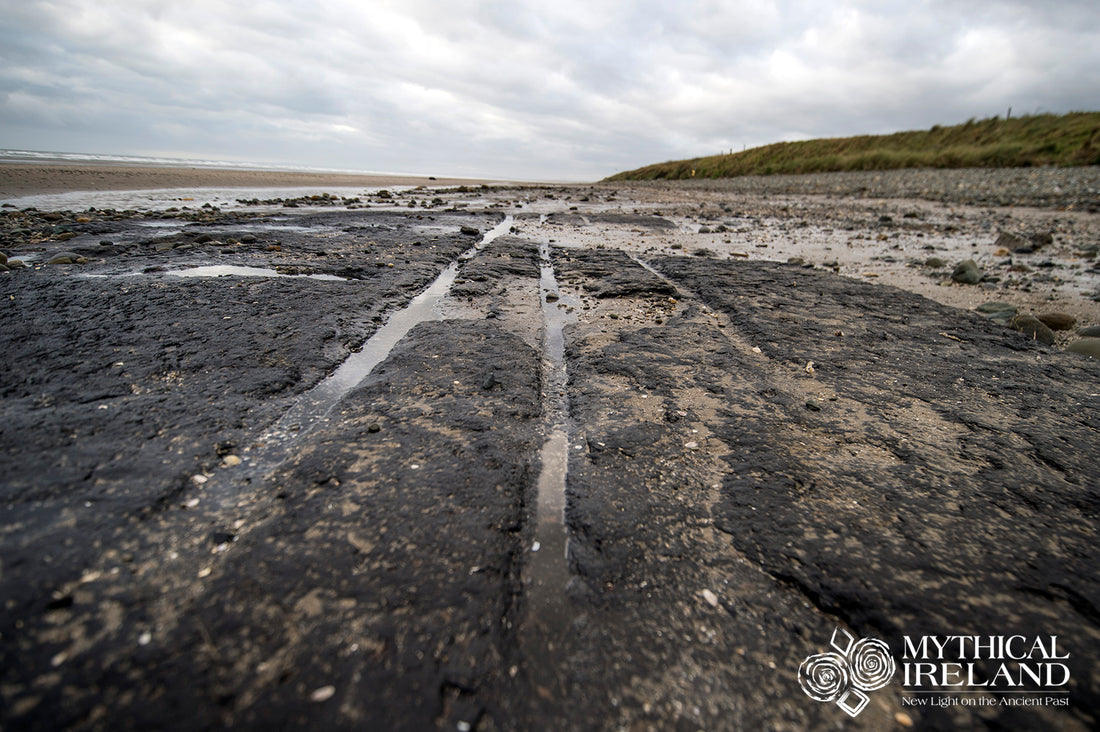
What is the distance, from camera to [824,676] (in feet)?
3.69

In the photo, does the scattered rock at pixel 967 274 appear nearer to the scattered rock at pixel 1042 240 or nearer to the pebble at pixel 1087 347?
the pebble at pixel 1087 347

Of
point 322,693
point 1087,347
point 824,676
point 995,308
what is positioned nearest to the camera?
point 322,693

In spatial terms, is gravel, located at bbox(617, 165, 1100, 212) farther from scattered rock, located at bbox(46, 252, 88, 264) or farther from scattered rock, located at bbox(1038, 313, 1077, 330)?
scattered rock, located at bbox(46, 252, 88, 264)

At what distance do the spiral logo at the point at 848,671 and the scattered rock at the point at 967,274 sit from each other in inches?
222

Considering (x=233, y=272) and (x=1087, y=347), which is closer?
(x=1087, y=347)

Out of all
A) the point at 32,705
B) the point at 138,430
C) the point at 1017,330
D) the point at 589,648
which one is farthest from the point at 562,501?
the point at 1017,330

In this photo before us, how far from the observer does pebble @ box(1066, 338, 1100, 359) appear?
3.01 meters

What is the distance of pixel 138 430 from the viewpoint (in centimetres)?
178

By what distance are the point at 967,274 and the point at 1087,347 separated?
2.45m

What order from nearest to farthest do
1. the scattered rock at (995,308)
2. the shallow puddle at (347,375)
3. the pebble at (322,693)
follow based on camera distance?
the pebble at (322,693), the shallow puddle at (347,375), the scattered rock at (995,308)

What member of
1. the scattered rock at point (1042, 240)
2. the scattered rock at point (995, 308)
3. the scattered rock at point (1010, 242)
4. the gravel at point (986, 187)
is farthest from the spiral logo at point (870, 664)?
the gravel at point (986, 187)

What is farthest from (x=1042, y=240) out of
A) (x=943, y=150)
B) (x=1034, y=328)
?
(x=943, y=150)

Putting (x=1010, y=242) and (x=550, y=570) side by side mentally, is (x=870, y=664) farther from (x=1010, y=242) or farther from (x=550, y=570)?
(x=1010, y=242)

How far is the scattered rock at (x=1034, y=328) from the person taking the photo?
3.31 m
